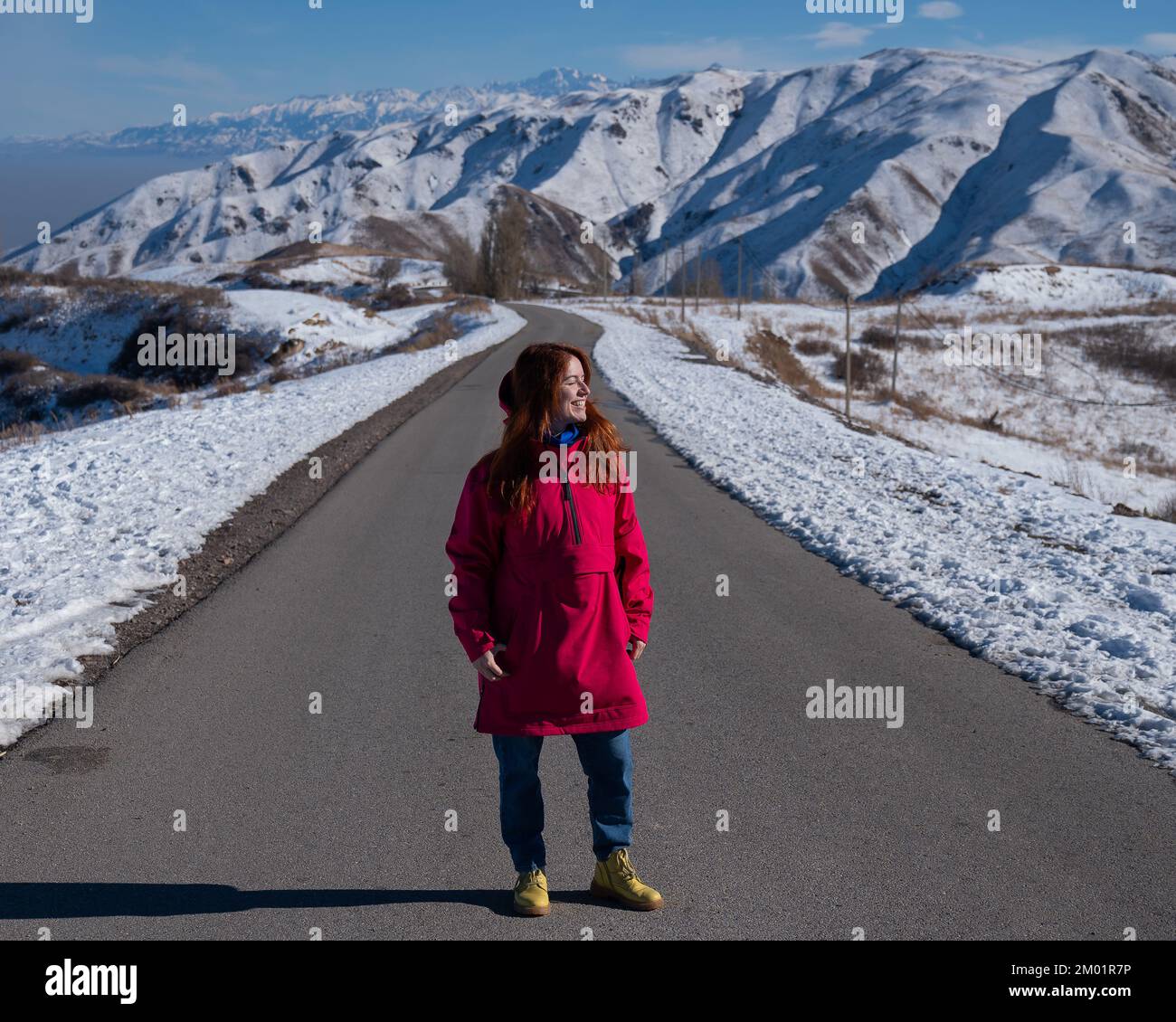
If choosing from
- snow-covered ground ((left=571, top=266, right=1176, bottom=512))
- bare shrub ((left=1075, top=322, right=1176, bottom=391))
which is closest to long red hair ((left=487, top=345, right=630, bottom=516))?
snow-covered ground ((left=571, top=266, right=1176, bottom=512))

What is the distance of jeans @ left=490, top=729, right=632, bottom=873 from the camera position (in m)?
3.83

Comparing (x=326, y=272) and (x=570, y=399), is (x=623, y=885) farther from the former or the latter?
(x=326, y=272)

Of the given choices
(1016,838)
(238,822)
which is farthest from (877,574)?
(238,822)

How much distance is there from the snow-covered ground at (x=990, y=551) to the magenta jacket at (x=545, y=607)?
10.3 ft

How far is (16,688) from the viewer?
5.93 meters

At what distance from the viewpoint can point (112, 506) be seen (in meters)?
10.9

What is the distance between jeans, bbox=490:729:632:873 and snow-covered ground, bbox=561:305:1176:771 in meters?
2.93

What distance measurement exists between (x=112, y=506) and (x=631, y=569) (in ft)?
28.5

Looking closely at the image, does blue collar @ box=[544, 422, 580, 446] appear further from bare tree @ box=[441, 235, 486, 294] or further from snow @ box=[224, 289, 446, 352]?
bare tree @ box=[441, 235, 486, 294]

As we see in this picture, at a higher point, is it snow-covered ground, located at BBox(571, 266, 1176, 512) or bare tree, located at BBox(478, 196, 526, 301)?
bare tree, located at BBox(478, 196, 526, 301)

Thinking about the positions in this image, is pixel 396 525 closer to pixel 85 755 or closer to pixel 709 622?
pixel 709 622

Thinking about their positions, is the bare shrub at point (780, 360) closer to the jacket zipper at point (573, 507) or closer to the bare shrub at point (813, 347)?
the bare shrub at point (813, 347)

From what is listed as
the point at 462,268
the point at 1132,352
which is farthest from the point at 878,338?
the point at 462,268

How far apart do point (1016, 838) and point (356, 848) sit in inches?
107
